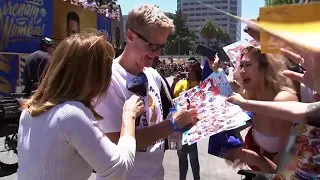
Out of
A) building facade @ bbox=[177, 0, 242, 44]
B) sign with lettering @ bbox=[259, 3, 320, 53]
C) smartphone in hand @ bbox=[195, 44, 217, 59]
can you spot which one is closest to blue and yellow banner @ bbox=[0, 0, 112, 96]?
smartphone in hand @ bbox=[195, 44, 217, 59]

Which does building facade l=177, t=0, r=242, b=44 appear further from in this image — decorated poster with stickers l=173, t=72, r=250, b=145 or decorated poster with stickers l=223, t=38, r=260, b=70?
decorated poster with stickers l=223, t=38, r=260, b=70

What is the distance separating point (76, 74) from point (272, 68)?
1.27 m

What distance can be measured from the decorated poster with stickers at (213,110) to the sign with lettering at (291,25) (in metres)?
0.89

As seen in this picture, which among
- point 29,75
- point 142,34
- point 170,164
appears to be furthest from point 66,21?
point 142,34

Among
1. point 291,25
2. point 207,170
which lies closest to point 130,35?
point 291,25

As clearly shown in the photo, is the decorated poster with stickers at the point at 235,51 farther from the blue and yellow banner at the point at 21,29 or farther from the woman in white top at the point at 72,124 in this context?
the blue and yellow banner at the point at 21,29

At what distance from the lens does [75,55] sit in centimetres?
173

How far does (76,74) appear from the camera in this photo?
1.72 metres

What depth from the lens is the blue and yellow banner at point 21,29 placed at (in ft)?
29.6

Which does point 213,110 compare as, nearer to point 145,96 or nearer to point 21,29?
point 145,96

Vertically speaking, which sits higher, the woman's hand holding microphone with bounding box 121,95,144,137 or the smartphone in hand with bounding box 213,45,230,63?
the smartphone in hand with bounding box 213,45,230,63

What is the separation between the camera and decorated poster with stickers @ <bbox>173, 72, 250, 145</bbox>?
2.00 metres

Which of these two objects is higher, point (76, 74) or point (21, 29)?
point (21, 29)

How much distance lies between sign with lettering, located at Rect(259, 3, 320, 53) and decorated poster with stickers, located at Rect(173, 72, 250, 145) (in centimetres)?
89
